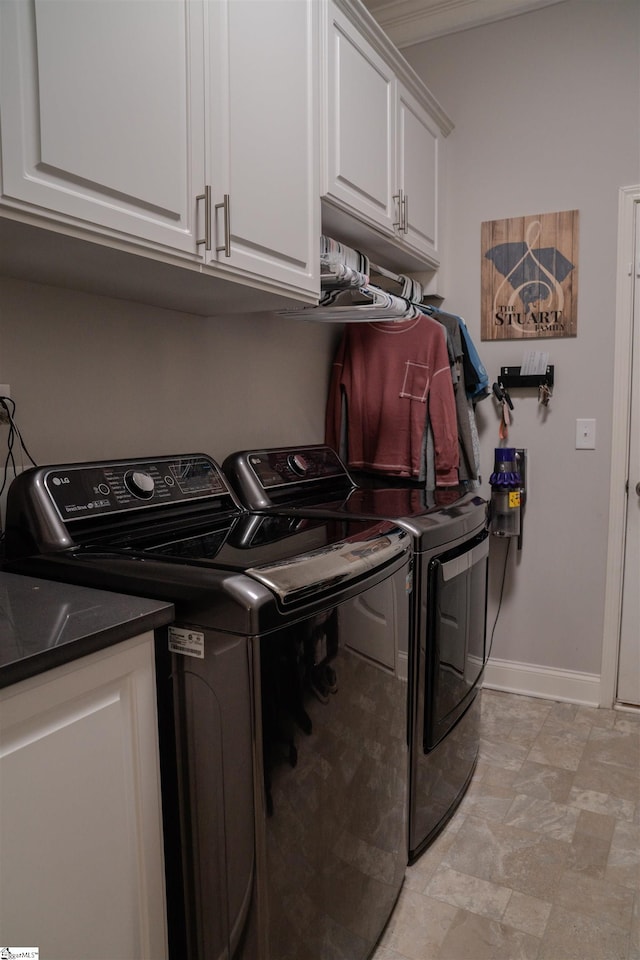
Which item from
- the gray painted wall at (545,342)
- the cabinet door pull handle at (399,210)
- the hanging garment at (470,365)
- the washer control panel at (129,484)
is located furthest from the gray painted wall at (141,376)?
the hanging garment at (470,365)

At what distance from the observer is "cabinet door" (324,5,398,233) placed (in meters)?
1.89

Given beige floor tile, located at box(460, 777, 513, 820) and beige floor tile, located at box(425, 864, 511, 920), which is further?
beige floor tile, located at box(460, 777, 513, 820)

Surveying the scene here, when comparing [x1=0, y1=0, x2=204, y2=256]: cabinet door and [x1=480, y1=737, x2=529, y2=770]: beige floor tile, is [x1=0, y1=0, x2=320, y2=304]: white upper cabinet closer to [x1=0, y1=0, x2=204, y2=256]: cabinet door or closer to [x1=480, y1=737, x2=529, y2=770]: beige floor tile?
[x1=0, y1=0, x2=204, y2=256]: cabinet door

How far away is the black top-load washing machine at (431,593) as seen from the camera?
5.52 ft

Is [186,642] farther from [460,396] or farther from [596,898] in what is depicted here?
[460,396]

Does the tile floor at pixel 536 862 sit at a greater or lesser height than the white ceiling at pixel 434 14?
lesser

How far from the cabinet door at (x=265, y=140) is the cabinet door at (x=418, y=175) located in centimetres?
66

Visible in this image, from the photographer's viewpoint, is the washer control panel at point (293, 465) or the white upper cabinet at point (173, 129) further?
the washer control panel at point (293, 465)

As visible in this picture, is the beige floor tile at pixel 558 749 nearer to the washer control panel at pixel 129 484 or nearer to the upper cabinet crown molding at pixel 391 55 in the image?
the washer control panel at pixel 129 484

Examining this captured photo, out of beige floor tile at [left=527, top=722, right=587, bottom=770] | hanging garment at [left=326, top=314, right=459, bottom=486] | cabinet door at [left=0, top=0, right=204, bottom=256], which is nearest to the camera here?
cabinet door at [left=0, top=0, right=204, bottom=256]

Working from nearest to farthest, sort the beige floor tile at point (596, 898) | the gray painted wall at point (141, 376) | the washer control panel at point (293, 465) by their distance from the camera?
the gray painted wall at point (141, 376) → the beige floor tile at point (596, 898) → the washer control panel at point (293, 465)

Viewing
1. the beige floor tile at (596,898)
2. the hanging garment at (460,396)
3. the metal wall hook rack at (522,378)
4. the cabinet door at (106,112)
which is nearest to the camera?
the cabinet door at (106,112)

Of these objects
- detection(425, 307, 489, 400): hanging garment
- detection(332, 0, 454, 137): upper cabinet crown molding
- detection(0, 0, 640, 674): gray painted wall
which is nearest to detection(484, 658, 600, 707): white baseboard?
detection(0, 0, 640, 674): gray painted wall

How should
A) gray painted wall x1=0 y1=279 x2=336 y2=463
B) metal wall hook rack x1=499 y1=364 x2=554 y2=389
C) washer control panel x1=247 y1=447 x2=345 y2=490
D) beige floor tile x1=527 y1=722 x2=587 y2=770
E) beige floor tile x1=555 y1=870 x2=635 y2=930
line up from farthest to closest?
metal wall hook rack x1=499 y1=364 x2=554 y2=389, beige floor tile x1=527 y1=722 x2=587 y2=770, washer control panel x1=247 y1=447 x2=345 y2=490, beige floor tile x1=555 y1=870 x2=635 y2=930, gray painted wall x1=0 y1=279 x2=336 y2=463
